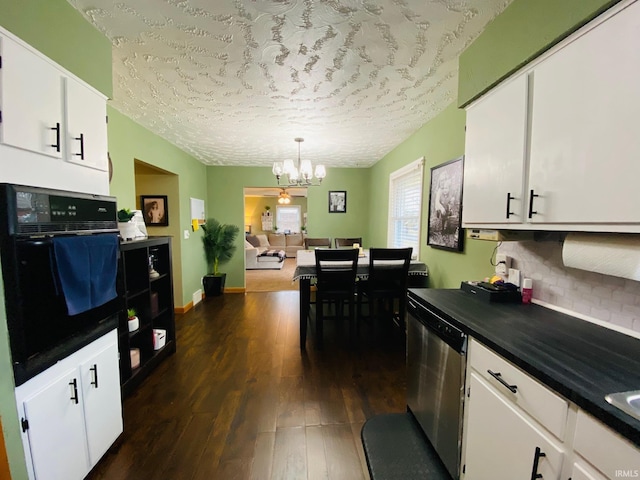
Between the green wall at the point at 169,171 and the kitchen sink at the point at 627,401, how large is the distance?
334 cm

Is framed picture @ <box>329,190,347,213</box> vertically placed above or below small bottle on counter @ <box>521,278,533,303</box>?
above

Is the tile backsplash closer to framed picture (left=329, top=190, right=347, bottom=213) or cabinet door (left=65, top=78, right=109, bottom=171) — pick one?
cabinet door (left=65, top=78, right=109, bottom=171)

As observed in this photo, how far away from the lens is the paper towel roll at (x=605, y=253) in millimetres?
888

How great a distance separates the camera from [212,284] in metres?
4.72

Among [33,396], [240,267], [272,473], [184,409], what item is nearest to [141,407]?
[184,409]

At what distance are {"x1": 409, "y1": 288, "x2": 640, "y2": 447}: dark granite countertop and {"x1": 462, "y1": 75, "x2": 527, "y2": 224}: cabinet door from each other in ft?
1.64

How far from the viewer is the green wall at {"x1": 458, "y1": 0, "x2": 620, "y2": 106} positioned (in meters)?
0.97

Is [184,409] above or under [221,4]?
under

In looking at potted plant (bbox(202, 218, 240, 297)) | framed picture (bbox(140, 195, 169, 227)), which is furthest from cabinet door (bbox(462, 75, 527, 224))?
potted plant (bbox(202, 218, 240, 297))

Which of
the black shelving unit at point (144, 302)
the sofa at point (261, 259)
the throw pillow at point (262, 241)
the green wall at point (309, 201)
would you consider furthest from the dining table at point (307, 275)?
the throw pillow at point (262, 241)

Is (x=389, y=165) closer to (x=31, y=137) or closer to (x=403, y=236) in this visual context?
(x=403, y=236)

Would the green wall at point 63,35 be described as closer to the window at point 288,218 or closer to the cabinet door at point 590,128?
the cabinet door at point 590,128

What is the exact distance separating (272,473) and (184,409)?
2.91ft

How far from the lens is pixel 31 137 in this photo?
3.46 feet
